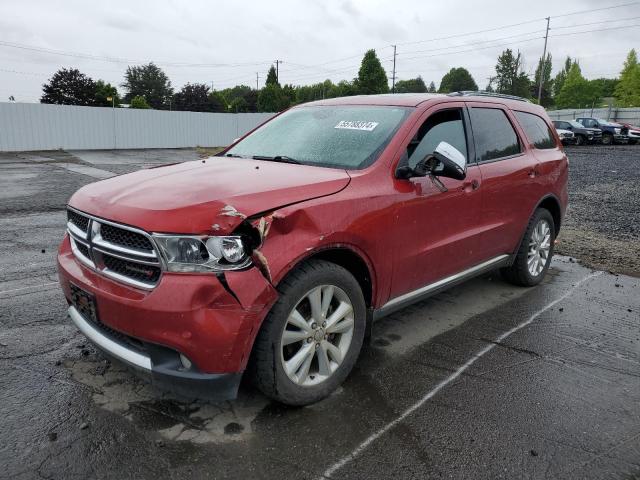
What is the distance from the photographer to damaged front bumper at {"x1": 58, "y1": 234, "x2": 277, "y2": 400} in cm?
241

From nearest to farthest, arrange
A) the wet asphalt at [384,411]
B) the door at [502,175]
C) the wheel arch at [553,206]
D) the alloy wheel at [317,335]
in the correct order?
1. the wet asphalt at [384,411]
2. the alloy wheel at [317,335]
3. the door at [502,175]
4. the wheel arch at [553,206]

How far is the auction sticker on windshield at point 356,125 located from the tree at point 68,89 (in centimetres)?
6150

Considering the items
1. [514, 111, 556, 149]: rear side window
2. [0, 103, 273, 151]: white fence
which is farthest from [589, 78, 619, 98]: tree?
[514, 111, 556, 149]: rear side window

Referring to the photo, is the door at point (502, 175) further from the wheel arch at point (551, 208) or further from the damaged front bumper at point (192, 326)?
the damaged front bumper at point (192, 326)

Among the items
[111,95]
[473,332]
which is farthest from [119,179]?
[111,95]

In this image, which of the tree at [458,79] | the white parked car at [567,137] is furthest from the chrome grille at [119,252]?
the tree at [458,79]

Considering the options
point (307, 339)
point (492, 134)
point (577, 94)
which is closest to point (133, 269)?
point (307, 339)

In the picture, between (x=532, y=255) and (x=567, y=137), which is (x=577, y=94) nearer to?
(x=567, y=137)

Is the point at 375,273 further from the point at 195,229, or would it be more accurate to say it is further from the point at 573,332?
the point at 573,332

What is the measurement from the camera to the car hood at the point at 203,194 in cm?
249

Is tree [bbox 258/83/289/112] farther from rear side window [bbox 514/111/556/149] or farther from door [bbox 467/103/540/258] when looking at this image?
door [bbox 467/103/540/258]

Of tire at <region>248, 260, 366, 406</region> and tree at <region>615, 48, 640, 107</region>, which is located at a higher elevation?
tree at <region>615, 48, 640, 107</region>

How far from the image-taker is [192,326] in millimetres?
2402

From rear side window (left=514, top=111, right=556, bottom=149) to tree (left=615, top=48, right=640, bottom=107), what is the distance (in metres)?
79.5
